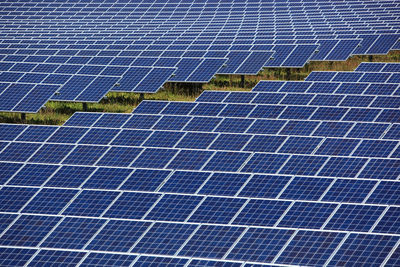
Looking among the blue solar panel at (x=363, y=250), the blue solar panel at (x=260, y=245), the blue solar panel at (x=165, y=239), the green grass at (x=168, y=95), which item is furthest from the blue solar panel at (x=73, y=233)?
the green grass at (x=168, y=95)

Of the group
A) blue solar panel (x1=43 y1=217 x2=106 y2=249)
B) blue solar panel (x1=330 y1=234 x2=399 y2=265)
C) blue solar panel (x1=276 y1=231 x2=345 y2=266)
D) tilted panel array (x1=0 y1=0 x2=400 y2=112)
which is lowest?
tilted panel array (x1=0 y1=0 x2=400 y2=112)

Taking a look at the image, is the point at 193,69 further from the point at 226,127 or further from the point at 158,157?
the point at 158,157

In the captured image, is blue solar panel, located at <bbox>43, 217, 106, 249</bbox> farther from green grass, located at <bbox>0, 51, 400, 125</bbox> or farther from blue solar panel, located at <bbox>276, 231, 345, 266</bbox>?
green grass, located at <bbox>0, 51, 400, 125</bbox>

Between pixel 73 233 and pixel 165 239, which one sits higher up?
pixel 73 233

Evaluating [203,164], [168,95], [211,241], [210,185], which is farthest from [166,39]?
[211,241]

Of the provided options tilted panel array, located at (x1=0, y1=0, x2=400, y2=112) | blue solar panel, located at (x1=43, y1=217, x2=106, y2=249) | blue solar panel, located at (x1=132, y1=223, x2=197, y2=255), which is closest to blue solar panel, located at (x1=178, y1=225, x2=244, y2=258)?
blue solar panel, located at (x1=132, y1=223, x2=197, y2=255)

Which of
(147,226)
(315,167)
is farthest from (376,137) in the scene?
(147,226)

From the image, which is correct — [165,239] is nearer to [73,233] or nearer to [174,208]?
[73,233]
